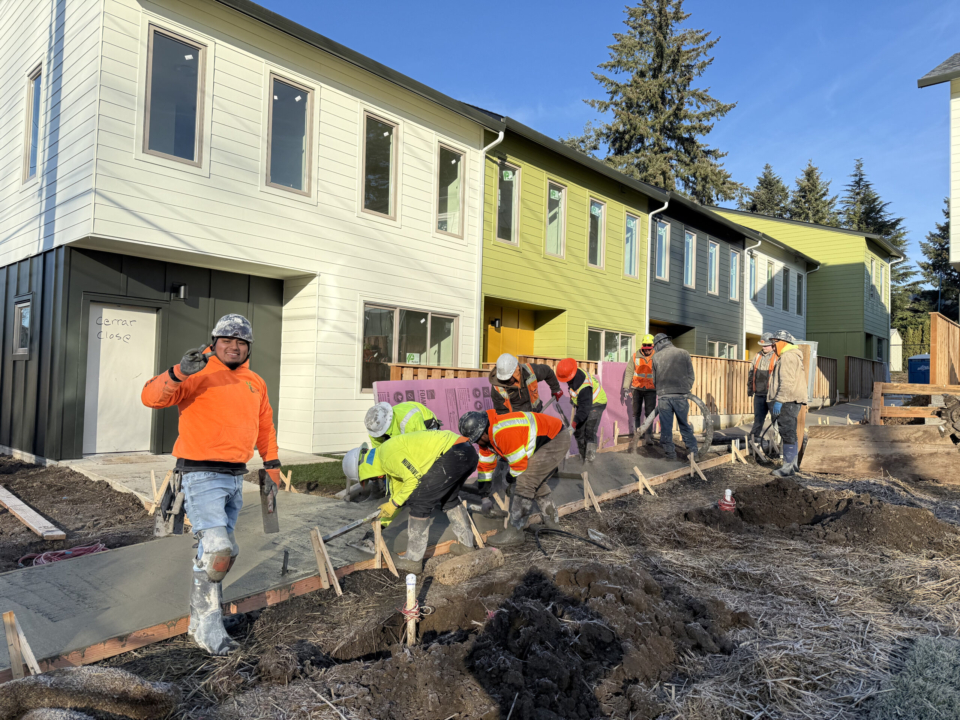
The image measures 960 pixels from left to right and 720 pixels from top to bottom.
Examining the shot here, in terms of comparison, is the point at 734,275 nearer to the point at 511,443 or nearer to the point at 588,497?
the point at 588,497

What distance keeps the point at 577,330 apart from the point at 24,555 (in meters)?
11.9

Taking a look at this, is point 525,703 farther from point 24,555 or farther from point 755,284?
point 755,284

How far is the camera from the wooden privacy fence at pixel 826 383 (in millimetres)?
20422

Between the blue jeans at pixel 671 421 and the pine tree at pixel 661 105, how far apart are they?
2740 centimetres

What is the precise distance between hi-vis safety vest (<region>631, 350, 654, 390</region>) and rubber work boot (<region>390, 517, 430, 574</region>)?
662 centimetres

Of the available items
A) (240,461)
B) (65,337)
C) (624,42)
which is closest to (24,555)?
(240,461)

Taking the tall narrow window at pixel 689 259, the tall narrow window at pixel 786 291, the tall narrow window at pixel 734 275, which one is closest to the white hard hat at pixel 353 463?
the tall narrow window at pixel 689 259

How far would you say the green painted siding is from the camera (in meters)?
13.3

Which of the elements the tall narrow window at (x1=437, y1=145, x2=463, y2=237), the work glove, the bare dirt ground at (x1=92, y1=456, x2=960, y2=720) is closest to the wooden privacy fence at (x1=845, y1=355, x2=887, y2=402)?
the tall narrow window at (x1=437, y1=145, x2=463, y2=237)

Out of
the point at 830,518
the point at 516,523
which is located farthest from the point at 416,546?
the point at 830,518

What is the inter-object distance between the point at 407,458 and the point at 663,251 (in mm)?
15468

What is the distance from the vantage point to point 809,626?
3797 mm

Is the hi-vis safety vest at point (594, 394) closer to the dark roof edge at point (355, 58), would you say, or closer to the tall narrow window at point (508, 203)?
the tall narrow window at point (508, 203)

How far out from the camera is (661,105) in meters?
34.7
